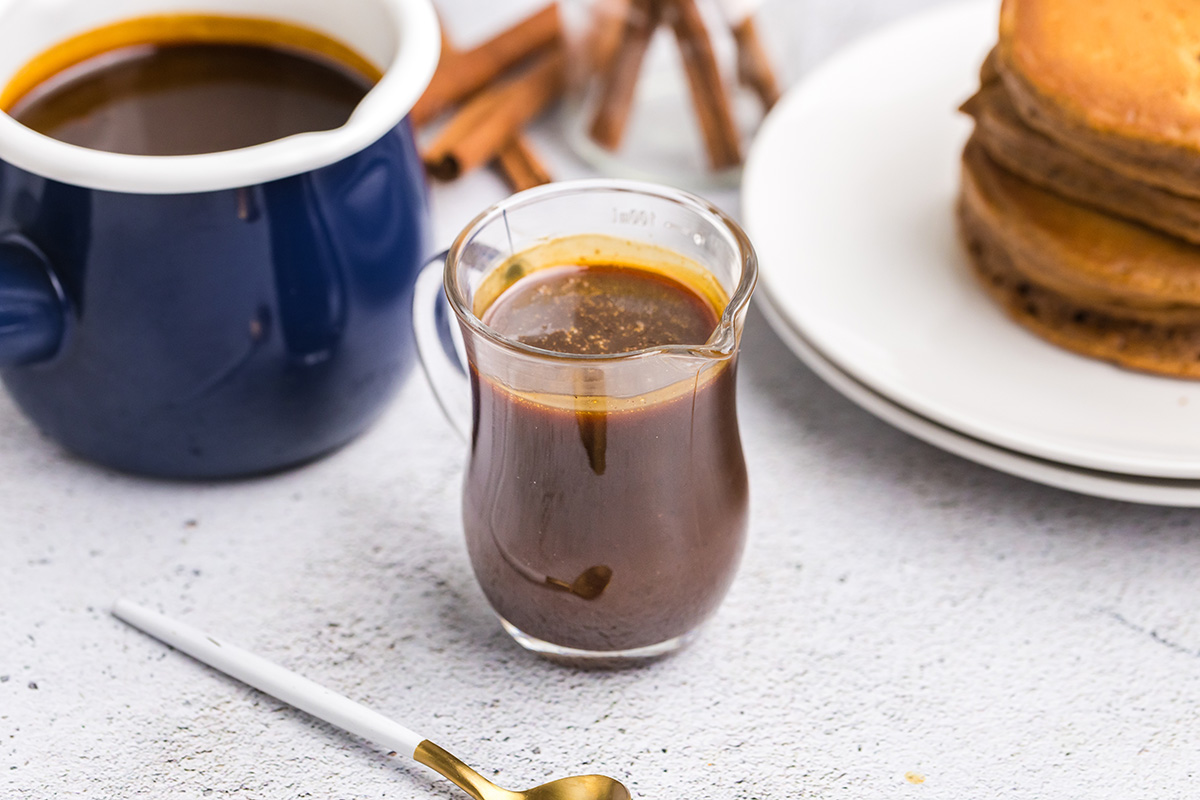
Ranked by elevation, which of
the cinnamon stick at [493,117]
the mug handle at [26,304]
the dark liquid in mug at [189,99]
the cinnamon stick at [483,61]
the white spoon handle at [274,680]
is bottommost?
the white spoon handle at [274,680]

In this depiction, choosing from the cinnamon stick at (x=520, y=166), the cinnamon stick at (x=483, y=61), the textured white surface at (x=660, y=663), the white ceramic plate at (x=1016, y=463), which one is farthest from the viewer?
the cinnamon stick at (x=483, y=61)

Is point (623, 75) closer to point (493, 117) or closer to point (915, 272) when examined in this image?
point (493, 117)

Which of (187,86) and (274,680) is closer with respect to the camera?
(274,680)

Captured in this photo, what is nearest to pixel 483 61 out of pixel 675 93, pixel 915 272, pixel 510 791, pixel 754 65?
pixel 675 93

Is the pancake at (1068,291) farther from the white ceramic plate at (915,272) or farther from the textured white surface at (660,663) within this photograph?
the textured white surface at (660,663)

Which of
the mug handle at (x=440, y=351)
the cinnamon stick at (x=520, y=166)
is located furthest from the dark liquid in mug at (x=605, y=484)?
the cinnamon stick at (x=520, y=166)
